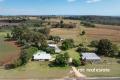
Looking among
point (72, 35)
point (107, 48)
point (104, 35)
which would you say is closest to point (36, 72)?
point (107, 48)

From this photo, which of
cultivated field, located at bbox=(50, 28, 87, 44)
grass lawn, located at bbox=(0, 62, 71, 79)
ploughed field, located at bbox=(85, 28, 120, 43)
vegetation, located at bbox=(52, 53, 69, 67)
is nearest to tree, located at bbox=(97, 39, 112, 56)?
vegetation, located at bbox=(52, 53, 69, 67)

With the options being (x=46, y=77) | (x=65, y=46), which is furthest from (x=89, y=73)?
(x=65, y=46)

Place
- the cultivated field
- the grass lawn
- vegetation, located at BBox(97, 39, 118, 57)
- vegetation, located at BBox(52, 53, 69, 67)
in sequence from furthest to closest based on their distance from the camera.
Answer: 1. the cultivated field
2. vegetation, located at BBox(97, 39, 118, 57)
3. vegetation, located at BBox(52, 53, 69, 67)
4. the grass lawn

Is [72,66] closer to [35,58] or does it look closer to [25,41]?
[35,58]

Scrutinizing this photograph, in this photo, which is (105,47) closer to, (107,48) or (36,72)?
(107,48)

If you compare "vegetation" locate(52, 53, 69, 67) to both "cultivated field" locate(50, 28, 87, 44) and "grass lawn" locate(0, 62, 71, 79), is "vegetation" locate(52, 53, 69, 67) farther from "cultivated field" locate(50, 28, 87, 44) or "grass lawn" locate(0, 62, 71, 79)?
"cultivated field" locate(50, 28, 87, 44)

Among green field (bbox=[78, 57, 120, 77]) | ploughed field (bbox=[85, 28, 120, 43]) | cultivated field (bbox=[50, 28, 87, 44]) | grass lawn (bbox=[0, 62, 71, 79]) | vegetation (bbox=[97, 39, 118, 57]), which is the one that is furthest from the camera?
ploughed field (bbox=[85, 28, 120, 43])

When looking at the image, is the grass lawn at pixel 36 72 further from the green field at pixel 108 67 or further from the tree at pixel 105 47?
the tree at pixel 105 47

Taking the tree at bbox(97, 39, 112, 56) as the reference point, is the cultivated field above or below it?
below

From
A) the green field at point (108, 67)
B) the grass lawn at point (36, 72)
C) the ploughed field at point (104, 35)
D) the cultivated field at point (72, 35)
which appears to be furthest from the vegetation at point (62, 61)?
the ploughed field at point (104, 35)
